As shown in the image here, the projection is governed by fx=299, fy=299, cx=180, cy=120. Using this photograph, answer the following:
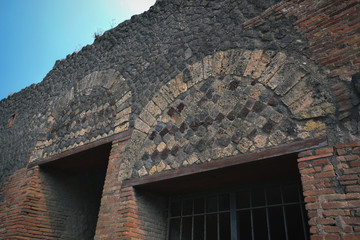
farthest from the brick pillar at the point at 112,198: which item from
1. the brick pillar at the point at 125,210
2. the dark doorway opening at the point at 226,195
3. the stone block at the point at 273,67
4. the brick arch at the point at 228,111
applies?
the stone block at the point at 273,67

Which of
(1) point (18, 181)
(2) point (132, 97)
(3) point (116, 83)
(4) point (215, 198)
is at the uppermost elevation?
(3) point (116, 83)

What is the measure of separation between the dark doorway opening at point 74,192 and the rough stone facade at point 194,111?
0.04 metres

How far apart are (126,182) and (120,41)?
2.85 m

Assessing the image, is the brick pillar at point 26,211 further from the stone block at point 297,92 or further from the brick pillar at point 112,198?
the stone block at point 297,92

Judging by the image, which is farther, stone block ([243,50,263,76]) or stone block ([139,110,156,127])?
stone block ([139,110,156,127])

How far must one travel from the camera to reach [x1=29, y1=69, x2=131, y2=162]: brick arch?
16.2 feet

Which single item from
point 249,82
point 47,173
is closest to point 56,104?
point 47,173

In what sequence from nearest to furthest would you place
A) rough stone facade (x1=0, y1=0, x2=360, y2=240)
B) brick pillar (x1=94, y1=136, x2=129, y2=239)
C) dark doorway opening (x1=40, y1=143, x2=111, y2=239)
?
rough stone facade (x1=0, y1=0, x2=360, y2=240) → brick pillar (x1=94, y1=136, x2=129, y2=239) → dark doorway opening (x1=40, y1=143, x2=111, y2=239)

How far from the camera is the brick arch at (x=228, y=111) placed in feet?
→ 9.91

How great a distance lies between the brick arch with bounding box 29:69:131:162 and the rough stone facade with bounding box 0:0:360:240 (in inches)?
1.1

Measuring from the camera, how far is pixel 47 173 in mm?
5945

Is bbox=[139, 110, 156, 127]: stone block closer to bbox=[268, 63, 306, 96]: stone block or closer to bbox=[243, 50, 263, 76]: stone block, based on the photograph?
bbox=[243, 50, 263, 76]: stone block

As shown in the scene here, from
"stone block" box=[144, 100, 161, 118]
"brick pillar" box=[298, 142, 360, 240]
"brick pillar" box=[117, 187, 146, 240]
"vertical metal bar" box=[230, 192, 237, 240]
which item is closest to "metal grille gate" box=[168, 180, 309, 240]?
"vertical metal bar" box=[230, 192, 237, 240]

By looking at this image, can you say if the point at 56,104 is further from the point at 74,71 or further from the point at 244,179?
the point at 244,179
